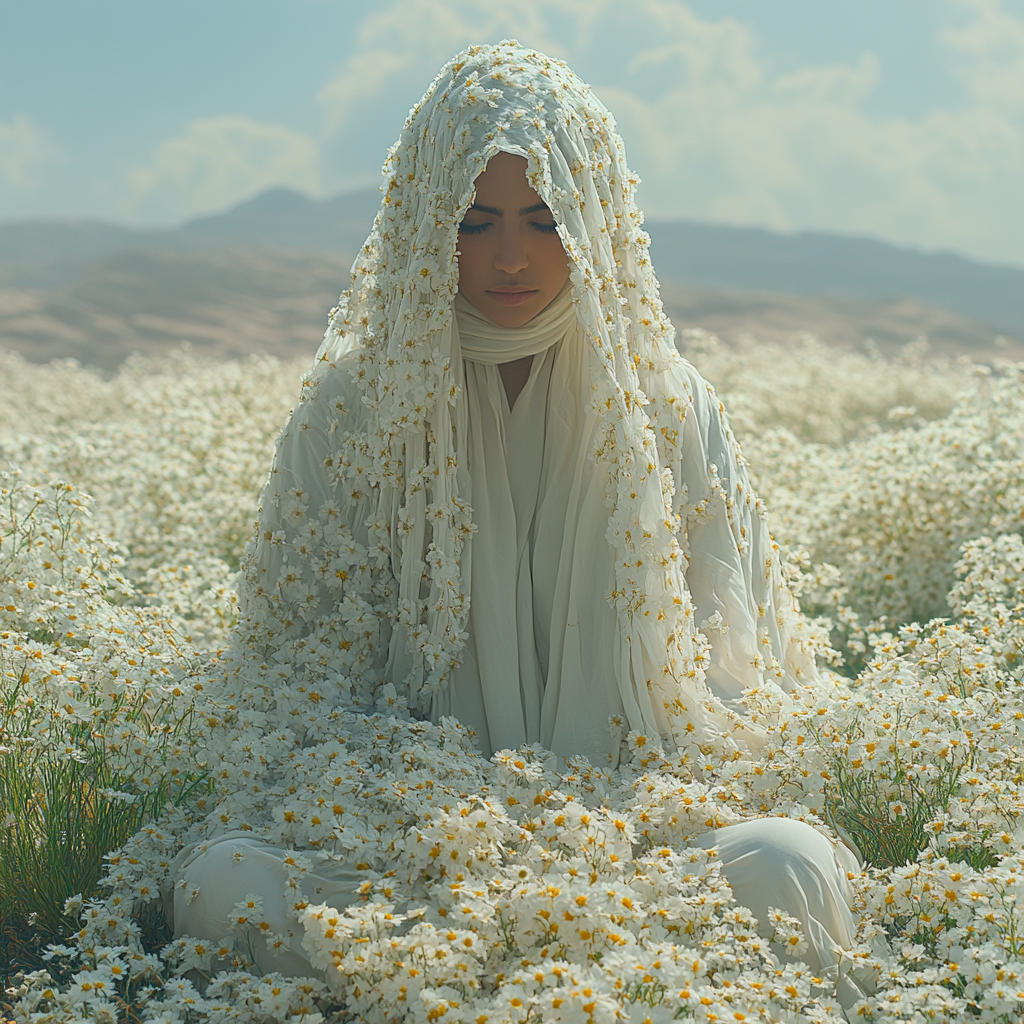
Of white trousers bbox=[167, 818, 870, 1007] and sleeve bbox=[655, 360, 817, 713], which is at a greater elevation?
sleeve bbox=[655, 360, 817, 713]

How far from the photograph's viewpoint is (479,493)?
231 cm

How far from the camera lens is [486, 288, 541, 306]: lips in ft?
7.36

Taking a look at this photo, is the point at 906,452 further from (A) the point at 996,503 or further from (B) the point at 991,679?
(B) the point at 991,679

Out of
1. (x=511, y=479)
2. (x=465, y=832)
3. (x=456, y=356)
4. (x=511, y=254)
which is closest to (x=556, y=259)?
(x=511, y=254)

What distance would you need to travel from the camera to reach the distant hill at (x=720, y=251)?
173ft

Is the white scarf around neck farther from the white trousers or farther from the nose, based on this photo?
the white trousers

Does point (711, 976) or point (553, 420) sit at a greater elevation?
point (553, 420)

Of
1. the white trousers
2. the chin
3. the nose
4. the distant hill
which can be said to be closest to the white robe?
the white trousers

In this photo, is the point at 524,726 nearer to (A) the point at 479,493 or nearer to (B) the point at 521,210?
(A) the point at 479,493

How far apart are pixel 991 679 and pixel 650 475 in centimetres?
101

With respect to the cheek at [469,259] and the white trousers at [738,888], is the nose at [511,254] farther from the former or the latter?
the white trousers at [738,888]

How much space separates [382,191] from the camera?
2.39 metres

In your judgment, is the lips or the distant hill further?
the distant hill

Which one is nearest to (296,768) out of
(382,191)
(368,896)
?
(368,896)
